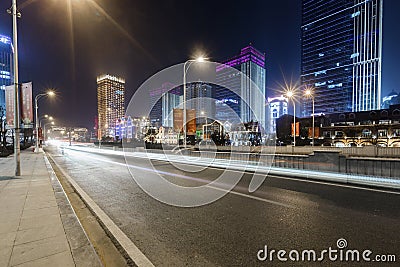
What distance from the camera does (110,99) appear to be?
118 meters

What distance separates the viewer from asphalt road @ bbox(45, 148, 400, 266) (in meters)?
3.32

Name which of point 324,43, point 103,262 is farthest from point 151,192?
point 324,43

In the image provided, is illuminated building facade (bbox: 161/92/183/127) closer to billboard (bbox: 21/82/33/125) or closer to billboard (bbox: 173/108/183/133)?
billboard (bbox: 173/108/183/133)

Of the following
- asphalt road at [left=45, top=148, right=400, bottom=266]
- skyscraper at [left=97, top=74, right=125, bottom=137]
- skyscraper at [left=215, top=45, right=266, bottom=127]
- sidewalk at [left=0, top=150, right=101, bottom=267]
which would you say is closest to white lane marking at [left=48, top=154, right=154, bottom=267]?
asphalt road at [left=45, top=148, right=400, bottom=266]

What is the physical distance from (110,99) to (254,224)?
418 feet

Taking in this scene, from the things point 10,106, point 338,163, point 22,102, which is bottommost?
point 338,163

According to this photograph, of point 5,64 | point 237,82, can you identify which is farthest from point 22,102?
point 5,64

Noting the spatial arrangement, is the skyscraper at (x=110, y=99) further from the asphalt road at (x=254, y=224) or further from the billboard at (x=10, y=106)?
the asphalt road at (x=254, y=224)

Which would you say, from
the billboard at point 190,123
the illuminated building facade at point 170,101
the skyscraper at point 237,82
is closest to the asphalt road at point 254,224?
the billboard at point 190,123

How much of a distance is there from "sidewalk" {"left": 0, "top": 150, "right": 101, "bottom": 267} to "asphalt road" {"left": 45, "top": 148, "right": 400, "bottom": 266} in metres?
0.87

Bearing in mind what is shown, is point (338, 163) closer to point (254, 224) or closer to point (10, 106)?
point (254, 224)

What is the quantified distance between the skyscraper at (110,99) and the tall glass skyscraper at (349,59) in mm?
124252

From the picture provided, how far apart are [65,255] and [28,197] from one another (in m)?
4.34

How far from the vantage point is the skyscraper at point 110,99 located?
11025cm
